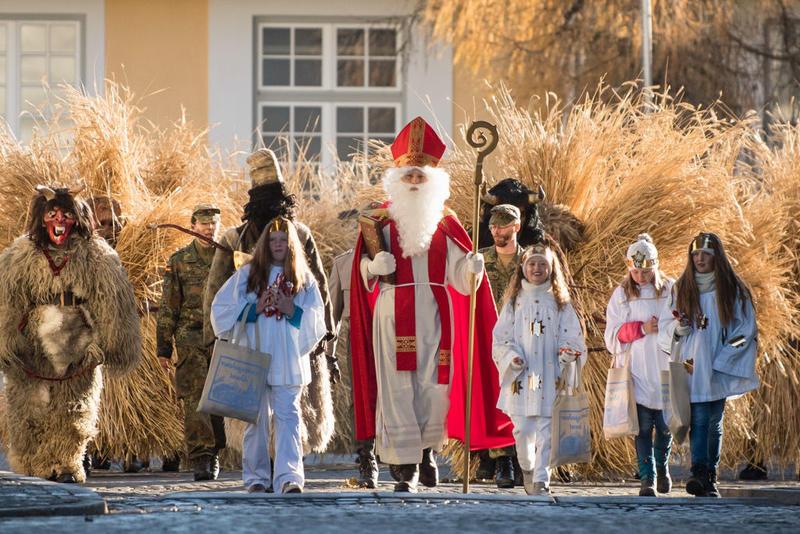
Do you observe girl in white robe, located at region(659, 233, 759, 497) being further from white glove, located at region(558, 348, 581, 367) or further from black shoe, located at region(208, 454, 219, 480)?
black shoe, located at region(208, 454, 219, 480)

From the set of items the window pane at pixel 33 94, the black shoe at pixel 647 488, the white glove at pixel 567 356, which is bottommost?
the black shoe at pixel 647 488

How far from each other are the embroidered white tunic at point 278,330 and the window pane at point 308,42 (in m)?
12.9

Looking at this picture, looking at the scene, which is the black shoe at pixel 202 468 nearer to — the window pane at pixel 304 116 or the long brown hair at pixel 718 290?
the long brown hair at pixel 718 290

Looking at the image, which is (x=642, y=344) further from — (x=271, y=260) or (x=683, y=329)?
(x=271, y=260)

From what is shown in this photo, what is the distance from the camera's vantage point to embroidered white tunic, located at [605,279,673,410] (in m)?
11.3

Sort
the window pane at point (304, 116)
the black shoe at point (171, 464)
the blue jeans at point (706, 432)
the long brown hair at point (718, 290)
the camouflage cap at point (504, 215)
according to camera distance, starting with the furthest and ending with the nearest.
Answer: the window pane at point (304, 116) < the black shoe at point (171, 464) < the camouflage cap at point (504, 215) < the long brown hair at point (718, 290) < the blue jeans at point (706, 432)

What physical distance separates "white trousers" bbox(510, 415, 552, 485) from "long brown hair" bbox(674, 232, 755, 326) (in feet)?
3.43

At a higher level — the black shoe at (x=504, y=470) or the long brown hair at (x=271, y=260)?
the long brown hair at (x=271, y=260)

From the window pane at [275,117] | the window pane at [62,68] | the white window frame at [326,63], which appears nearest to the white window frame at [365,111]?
→ the white window frame at [326,63]

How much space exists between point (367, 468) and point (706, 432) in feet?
6.18

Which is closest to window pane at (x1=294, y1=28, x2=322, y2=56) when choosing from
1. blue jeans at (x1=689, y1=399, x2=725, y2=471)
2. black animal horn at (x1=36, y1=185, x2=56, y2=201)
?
black animal horn at (x1=36, y1=185, x2=56, y2=201)

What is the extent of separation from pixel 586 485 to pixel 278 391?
2.45 meters

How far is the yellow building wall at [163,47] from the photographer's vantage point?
907 inches

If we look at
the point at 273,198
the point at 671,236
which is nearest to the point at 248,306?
the point at 273,198
